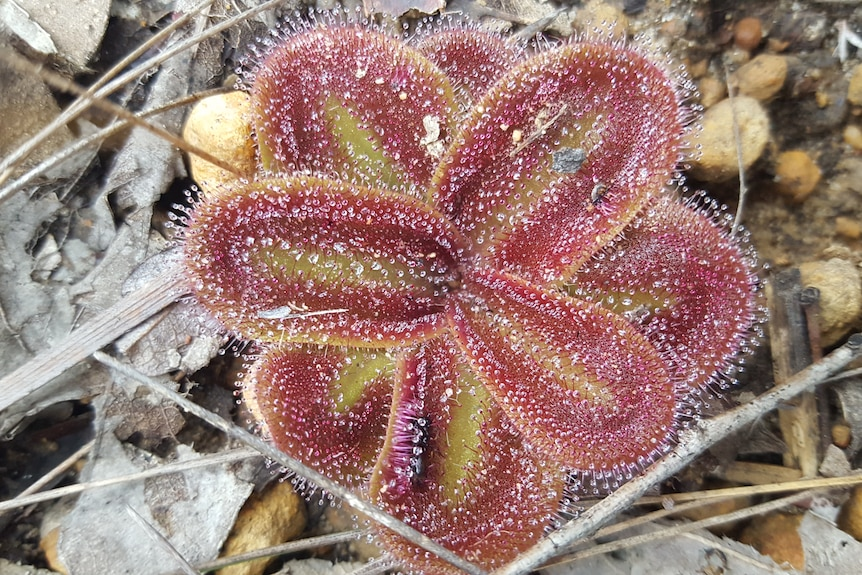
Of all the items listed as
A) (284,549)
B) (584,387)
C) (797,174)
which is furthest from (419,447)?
(797,174)

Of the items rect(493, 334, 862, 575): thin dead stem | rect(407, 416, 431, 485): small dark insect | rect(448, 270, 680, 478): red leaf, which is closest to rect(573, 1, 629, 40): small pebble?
rect(448, 270, 680, 478): red leaf

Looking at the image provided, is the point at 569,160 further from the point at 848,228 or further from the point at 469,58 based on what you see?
the point at 848,228

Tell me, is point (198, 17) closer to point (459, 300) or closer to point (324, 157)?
point (324, 157)

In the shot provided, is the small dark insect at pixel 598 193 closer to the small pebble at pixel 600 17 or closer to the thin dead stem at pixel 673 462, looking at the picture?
the thin dead stem at pixel 673 462

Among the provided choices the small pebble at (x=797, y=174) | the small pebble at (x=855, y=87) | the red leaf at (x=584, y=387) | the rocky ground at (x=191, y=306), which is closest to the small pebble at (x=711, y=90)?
the rocky ground at (x=191, y=306)

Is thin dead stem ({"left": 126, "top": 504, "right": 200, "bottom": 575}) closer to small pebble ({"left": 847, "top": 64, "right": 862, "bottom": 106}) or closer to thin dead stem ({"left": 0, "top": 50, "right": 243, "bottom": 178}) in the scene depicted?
thin dead stem ({"left": 0, "top": 50, "right": 243, "bottom": 178})

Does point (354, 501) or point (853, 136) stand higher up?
point (354, 501)
